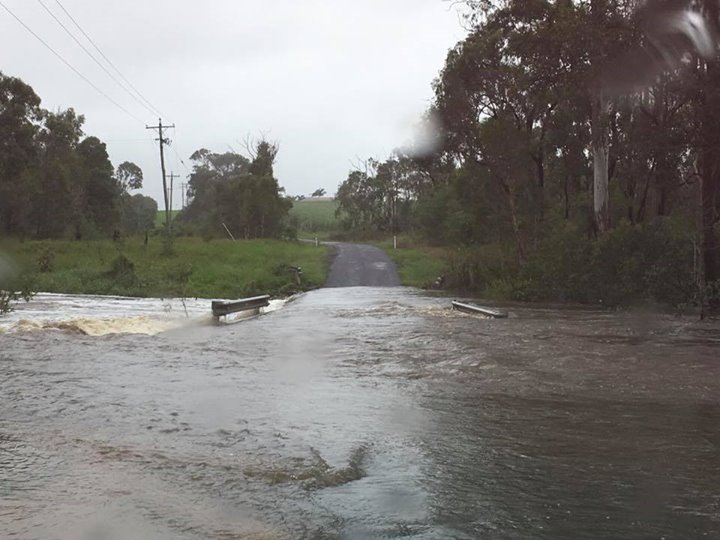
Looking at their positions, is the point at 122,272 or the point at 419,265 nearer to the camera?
the point at 122,272

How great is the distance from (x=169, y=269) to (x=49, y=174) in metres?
18.1

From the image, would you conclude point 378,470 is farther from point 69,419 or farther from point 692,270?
point 692,270

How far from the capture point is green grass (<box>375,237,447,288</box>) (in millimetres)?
35625

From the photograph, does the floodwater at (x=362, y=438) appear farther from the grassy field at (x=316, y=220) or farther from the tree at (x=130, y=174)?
the tree at (x=130, y=174)

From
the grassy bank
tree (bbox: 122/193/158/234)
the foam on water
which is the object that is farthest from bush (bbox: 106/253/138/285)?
tree (bbox: 122/193/158/234)

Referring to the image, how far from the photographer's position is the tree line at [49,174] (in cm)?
4244

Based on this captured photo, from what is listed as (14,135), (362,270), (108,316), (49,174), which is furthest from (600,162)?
(49,174)

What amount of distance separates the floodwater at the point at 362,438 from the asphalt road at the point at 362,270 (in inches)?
832

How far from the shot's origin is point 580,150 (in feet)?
121

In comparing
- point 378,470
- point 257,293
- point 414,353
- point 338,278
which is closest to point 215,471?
point 378,470

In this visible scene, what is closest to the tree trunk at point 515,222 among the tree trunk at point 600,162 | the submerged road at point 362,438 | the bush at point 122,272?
the tree trunk at point 600,162

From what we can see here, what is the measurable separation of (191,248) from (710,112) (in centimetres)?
3446

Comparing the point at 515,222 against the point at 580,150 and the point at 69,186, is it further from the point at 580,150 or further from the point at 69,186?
the point at 69,186

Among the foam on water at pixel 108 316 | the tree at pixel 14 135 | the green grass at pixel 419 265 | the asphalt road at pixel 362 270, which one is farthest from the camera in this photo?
the tree at pixel 14 135
